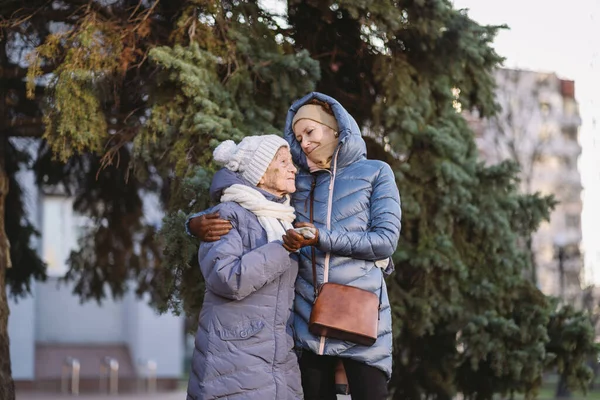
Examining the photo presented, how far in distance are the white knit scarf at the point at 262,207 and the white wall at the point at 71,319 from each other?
1783 cm

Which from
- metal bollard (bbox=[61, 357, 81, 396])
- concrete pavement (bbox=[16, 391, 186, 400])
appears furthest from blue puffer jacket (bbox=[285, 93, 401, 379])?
metal bollard (bbox=[61, 357, 81, 396])

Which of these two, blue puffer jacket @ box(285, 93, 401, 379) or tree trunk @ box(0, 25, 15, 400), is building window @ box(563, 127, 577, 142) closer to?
tree trunk @ box(0, 25, 15, 400)

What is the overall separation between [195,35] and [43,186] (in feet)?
14.4

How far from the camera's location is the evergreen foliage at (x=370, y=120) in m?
7.34

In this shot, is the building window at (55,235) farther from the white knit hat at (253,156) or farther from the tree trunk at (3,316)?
the white knit hat at (253,156)

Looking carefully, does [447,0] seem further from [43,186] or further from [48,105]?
[43,186]

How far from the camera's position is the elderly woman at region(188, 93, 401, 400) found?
4340mm

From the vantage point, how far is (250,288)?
4.11 metres

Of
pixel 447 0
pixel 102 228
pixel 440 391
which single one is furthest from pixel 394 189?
pixel 102 228

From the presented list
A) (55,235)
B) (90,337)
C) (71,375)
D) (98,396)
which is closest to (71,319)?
(90,337)

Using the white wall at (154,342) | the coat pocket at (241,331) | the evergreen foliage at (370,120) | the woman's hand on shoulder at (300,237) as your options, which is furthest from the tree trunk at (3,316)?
the white wall at (154,342)

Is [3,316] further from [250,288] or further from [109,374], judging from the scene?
[109,374]

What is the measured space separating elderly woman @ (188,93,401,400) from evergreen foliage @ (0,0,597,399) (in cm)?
217

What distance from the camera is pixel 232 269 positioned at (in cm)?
411
